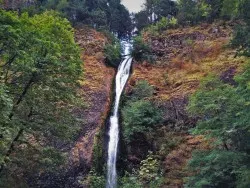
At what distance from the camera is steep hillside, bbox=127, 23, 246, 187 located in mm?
21891

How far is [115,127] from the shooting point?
82.2 ft

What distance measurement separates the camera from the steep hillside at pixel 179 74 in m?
21.9

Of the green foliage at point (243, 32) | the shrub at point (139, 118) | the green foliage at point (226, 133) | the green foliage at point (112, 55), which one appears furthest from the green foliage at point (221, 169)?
the green foliage at point (112, 55)

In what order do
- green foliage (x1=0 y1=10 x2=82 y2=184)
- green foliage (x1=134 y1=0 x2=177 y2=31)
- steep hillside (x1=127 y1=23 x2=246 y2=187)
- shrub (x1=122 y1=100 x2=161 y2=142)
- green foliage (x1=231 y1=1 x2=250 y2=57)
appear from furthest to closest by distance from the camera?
green foliage (x1=134 y1=0 x2=177 y2=31), shrub (x1=122 y1=100 x2=161 y2=142), steep hillside (x1=127 y1=23 x2=246 y2=187), green foliage (x1=231 y1=1 x2=250 y2=57), green foliage (x1=0 y1=10 x2=82 y2=184)

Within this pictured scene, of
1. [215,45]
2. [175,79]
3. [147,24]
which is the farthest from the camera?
[147,24]

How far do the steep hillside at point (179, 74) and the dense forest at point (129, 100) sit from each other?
3.4 inches

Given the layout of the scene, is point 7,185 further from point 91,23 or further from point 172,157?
point 91,23

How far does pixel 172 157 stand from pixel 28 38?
475 inches

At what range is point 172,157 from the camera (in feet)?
71.0

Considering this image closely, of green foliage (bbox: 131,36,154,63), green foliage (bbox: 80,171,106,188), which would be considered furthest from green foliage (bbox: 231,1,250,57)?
green foliage (bbox: 131,36,154,63)

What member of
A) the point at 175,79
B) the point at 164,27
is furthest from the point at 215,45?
the point at 164,27

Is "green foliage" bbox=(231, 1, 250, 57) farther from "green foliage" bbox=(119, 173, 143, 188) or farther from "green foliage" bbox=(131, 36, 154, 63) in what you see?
"green foliage" bbox=(131, 36, 154, 63)

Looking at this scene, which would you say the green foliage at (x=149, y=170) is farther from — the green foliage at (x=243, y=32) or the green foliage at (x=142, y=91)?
the green foliage at (x=243, y=32)

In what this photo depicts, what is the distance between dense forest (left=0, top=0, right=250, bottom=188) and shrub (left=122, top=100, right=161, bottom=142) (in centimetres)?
7
